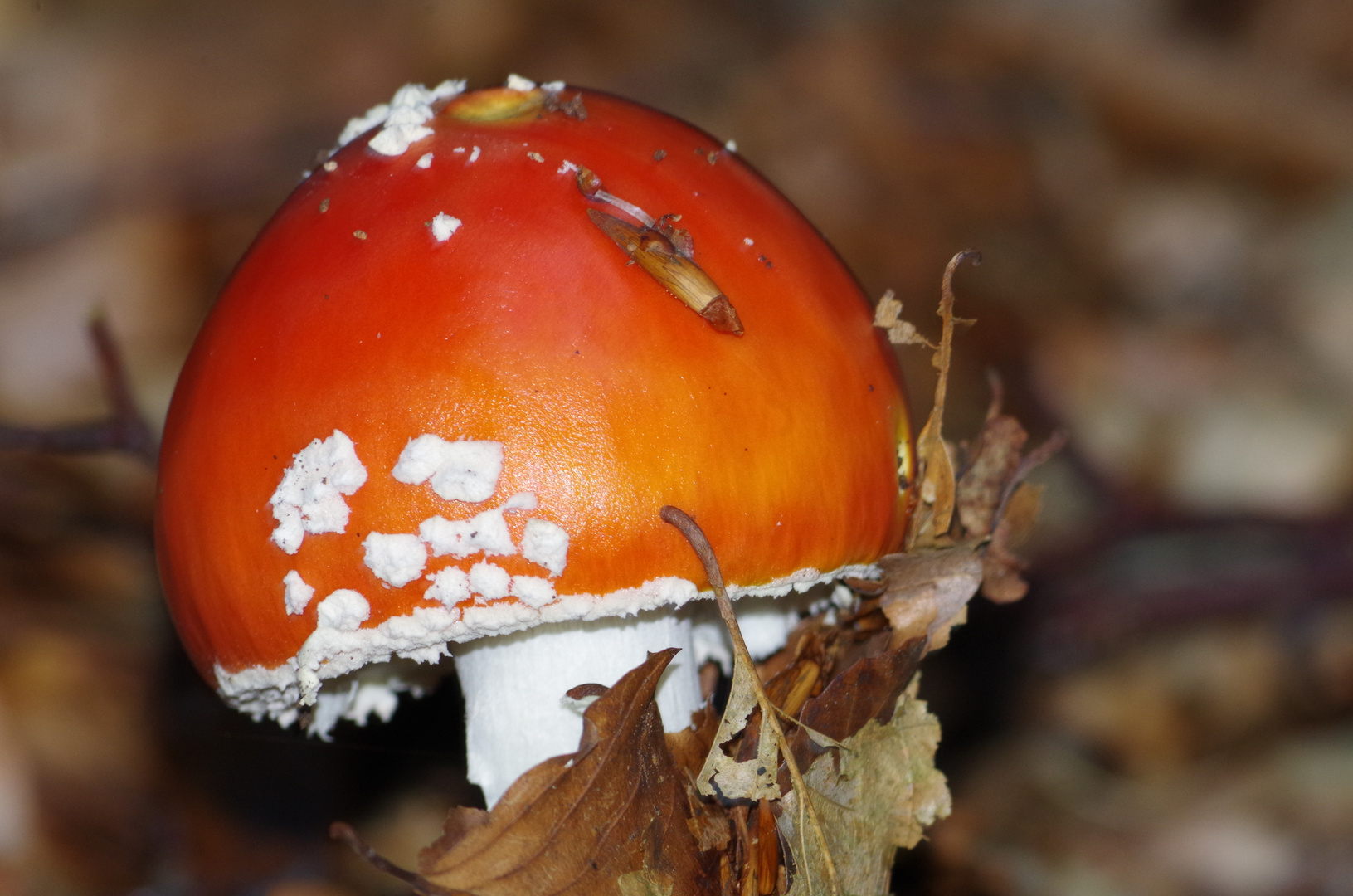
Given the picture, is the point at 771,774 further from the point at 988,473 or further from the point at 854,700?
the point at 988,473

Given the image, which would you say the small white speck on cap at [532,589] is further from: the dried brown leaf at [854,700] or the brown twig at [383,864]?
the dried brown leaf at [854,700]

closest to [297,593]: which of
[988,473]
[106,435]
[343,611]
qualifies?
[343,611]

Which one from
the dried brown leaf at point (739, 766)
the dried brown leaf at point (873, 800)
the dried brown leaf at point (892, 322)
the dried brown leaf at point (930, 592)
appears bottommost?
the dried brown leaf at point (873, 800)

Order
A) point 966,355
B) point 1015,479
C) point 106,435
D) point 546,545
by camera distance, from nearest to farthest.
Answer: point 546,545
point 1015,479
point 106,435
point 966,355

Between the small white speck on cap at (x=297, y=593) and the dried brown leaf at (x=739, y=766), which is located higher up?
the small white speck on cap at (x=297, y=593)

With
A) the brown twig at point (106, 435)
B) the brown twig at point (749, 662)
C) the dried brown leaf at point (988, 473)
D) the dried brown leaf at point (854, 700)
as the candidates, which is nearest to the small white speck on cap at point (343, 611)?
the brown twig at point (749, 662)

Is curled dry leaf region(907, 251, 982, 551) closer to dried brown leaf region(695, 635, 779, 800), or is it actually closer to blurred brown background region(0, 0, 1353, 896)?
dried brown leaf region(695, 635, 779, 800)

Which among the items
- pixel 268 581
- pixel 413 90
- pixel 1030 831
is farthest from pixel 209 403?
pixel 1030 831
